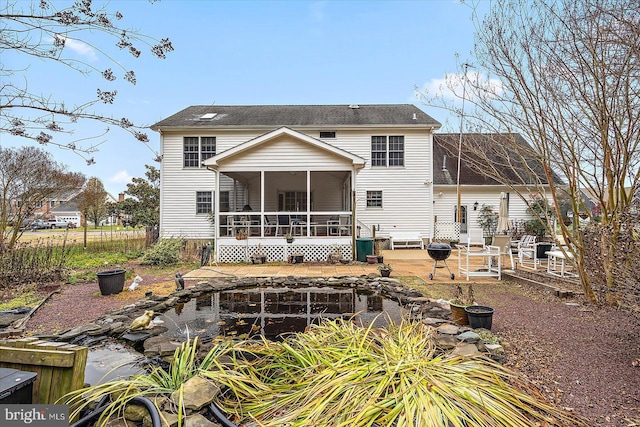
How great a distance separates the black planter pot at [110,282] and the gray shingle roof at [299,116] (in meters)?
9.88

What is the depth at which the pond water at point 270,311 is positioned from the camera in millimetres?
4668

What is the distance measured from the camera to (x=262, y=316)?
5.28m

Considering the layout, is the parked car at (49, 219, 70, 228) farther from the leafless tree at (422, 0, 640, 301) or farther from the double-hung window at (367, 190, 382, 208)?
the leafless tree at (422, 0, 640, 301)

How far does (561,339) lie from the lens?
4098 mm

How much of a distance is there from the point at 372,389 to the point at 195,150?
49.8 feet

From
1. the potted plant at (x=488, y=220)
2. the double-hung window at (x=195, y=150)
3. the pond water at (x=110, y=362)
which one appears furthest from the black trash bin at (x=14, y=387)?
the potted plant at (x=488, y=220)

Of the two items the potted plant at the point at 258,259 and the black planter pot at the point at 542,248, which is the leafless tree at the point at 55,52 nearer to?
the potted plant at the point at 258,259

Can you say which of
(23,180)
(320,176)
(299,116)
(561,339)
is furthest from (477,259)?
(23,180)

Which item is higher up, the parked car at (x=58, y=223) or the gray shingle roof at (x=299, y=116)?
the gray shingle roof at (x=299, y=116)

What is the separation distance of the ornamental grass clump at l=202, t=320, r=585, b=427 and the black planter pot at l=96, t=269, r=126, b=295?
188 inches

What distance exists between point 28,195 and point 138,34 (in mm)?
14668

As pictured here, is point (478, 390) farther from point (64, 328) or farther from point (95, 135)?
point (64, 328)

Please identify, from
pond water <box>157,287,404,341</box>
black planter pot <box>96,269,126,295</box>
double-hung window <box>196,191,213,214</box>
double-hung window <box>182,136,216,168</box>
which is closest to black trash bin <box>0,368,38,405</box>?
pond water <box>157,287,404,341</box>

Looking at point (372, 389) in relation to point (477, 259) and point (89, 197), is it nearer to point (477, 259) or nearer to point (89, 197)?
point (477, 259)
